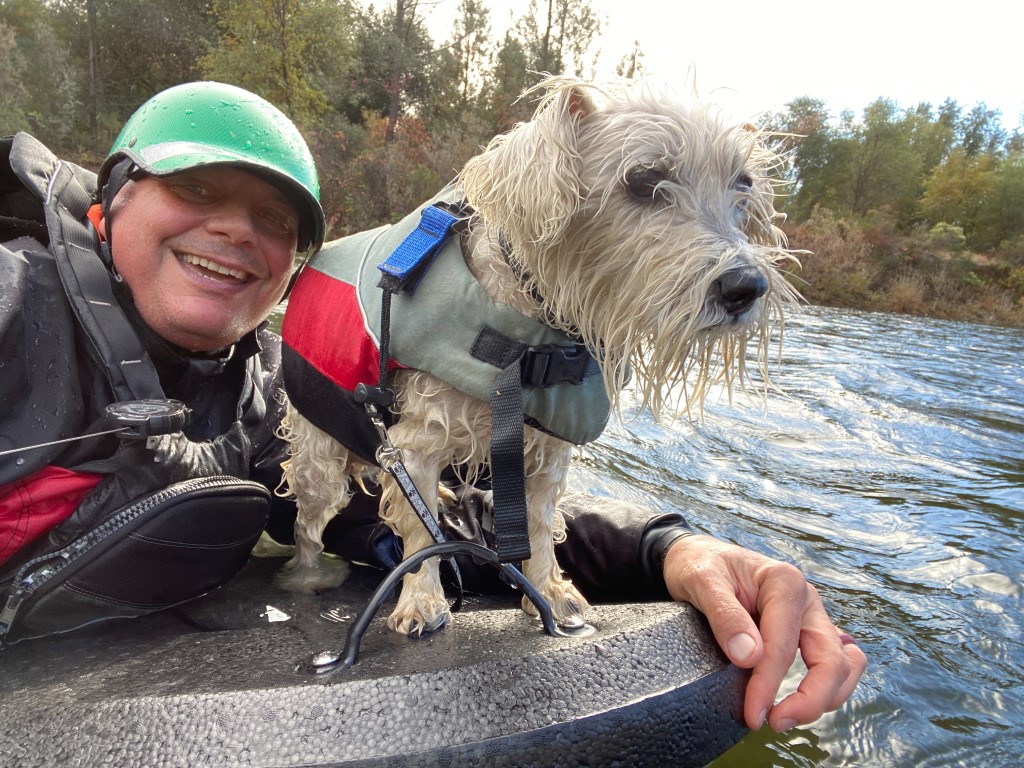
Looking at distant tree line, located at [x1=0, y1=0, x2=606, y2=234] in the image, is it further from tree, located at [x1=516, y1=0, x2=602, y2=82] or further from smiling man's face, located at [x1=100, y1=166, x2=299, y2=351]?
smiling man's face, located at [x1=100, y1=166, x2=299, y2=351]

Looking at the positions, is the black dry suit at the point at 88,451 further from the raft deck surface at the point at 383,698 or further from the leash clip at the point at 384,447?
the leash clip at the point at 384,447

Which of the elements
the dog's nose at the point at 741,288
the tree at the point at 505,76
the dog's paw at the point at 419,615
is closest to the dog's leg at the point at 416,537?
the dog's paw at the point at 419,615

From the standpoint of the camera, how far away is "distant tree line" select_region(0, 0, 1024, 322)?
28156 mm

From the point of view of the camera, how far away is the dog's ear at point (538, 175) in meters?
2.21

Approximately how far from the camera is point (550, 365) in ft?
7.94

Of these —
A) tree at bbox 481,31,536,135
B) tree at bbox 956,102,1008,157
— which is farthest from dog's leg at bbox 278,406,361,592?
tree at bbox 956,102,1008,157

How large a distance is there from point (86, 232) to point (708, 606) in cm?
255

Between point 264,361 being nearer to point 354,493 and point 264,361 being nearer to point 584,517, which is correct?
point 354,493

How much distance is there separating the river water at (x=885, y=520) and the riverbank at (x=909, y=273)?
18028 mm

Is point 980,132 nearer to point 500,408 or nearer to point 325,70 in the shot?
point 325,70

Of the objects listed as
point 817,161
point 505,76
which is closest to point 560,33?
point 505,76

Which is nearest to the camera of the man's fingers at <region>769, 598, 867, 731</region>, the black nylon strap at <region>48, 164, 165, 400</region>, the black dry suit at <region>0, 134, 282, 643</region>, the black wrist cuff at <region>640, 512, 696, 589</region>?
the man's fingers at <region>769, 598, 867, 731</region>

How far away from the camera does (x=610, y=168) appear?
7.50 ft

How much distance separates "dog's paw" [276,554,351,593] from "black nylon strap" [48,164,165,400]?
1255 millimetres
